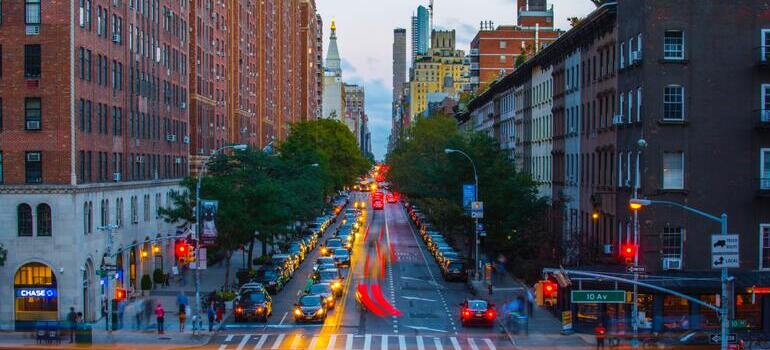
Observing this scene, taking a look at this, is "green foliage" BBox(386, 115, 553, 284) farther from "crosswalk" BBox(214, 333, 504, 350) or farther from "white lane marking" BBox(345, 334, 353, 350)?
"white lane marking" BBox(345, 334, 353, 350)

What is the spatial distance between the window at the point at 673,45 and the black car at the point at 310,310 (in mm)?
21014

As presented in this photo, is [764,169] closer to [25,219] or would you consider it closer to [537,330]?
[537,330]

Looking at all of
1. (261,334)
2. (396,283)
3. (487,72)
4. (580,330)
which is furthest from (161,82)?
(487,72)

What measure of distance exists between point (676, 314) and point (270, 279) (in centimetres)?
2648

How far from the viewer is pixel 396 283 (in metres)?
70.9

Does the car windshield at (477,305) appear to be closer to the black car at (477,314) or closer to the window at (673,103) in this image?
the black car at (477,314)

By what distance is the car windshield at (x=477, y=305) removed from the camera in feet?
167

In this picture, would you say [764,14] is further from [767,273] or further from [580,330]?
[580,330]

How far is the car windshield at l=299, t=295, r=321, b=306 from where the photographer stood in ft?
171

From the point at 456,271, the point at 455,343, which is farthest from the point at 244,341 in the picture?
the point at 456,271

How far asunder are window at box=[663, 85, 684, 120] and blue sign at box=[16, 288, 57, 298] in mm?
32151

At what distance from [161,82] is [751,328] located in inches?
1851

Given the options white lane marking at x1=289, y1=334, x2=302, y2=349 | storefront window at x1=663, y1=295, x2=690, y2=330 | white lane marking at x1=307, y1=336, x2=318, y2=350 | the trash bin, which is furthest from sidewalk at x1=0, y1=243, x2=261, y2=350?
storefront window at x1=663, y1=295, x2=690, y2=330

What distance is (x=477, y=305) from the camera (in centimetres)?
5116
